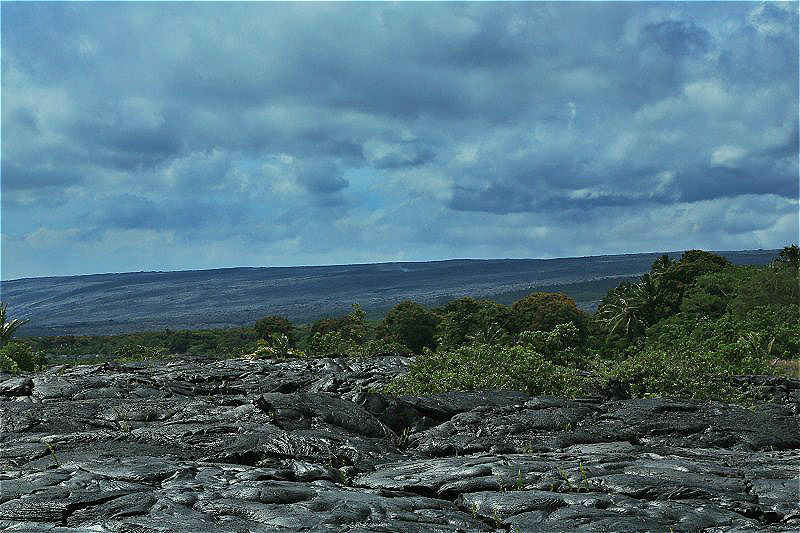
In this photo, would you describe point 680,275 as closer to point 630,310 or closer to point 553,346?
point 630,310

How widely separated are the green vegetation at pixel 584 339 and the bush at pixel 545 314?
0.17 metres

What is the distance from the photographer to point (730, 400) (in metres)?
26.7

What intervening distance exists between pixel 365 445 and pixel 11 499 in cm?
708

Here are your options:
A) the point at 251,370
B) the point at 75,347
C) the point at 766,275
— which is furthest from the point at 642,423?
the point at 75,347

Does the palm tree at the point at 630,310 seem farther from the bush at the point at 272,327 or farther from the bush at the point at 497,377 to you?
the bush at the point at 497,377

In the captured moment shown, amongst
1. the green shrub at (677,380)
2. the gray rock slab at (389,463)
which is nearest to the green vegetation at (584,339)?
the green shrub at (677,380)

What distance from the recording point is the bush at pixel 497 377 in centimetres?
2617

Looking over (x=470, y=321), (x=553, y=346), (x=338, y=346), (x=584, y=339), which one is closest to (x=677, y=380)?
(x=553, y=346)

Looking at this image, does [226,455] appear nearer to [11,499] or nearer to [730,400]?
[11,499]

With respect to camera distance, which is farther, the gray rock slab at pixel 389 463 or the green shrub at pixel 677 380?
the green shrub at pixel 677 380

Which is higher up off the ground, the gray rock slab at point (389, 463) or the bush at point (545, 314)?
the gray rock slab at point (389, 463)

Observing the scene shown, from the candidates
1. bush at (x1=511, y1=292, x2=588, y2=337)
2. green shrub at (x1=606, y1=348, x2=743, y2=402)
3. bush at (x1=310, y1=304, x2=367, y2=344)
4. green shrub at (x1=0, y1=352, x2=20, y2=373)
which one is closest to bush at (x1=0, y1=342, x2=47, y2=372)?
green shrub at (x1=0, y1=352, x2=20, y2=373)

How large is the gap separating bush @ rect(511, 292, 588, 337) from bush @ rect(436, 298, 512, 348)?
1489 millimetres

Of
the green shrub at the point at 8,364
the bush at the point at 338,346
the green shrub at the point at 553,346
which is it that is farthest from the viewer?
the bush at the point at 338,346
